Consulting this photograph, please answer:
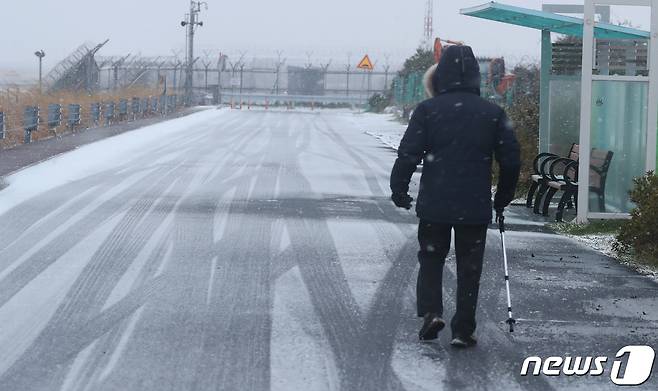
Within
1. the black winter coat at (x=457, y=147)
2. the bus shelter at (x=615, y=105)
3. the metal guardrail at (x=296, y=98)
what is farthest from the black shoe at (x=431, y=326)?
the metal guardrail at (x=296, y=98)

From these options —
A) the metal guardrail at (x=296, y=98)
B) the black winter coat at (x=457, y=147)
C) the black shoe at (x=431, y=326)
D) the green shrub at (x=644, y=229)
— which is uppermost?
the metal guardrail at (x=296, y=98)

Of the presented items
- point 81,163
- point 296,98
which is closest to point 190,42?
point 296,98

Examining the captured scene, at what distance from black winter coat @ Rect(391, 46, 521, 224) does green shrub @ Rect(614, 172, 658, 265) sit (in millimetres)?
4186

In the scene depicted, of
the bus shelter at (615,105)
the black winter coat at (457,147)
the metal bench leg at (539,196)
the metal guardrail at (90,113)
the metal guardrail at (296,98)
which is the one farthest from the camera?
the metal guardrail at (296,98)

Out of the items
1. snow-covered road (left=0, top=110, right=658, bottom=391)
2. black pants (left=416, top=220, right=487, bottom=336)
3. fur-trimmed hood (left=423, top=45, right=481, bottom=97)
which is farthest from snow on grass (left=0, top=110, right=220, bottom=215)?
fur-trimmed hood (left=423, top=45, right=481, bottom=97)

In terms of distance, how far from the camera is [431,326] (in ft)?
23.1

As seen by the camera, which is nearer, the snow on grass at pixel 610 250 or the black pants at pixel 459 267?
the black pants at pixel 459 267

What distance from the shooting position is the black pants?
23.2 ft

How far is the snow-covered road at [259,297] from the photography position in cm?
640

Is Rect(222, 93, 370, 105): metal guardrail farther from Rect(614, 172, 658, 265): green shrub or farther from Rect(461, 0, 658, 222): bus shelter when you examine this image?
Rect(614, 172, 658, 265): green shrub

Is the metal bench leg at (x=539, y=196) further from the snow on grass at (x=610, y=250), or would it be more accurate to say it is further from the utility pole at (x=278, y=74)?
the utility pole at (x=278, y=74)

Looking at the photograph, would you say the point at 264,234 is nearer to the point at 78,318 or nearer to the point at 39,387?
the point at 78,318

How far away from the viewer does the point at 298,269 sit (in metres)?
9.91

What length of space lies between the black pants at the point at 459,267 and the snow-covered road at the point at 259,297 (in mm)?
231
